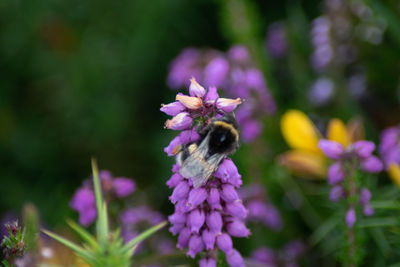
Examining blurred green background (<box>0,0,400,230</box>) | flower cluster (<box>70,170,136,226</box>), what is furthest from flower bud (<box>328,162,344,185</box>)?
blurred green background (<box>0,0,400,230</box>)

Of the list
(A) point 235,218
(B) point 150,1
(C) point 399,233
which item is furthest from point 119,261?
(B) point 150,1

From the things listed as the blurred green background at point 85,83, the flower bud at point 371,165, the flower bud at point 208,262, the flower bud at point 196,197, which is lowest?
the flower bud at point 208,262

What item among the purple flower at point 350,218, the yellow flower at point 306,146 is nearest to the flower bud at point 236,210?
the purple flower at point 350,218

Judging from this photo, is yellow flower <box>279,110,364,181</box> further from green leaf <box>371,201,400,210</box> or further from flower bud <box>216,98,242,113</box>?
flower bud <box>216,98,242,113</box>

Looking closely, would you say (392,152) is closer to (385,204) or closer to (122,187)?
(385,204)

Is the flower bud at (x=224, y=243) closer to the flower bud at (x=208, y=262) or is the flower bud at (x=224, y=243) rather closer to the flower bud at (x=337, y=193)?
the flower bud at (x=208, y=262)

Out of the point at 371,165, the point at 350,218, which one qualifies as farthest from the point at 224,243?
the point at 371,165

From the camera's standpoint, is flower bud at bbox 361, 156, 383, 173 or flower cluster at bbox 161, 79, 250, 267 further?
flower bud at bbox 361, 156, 383, 173
